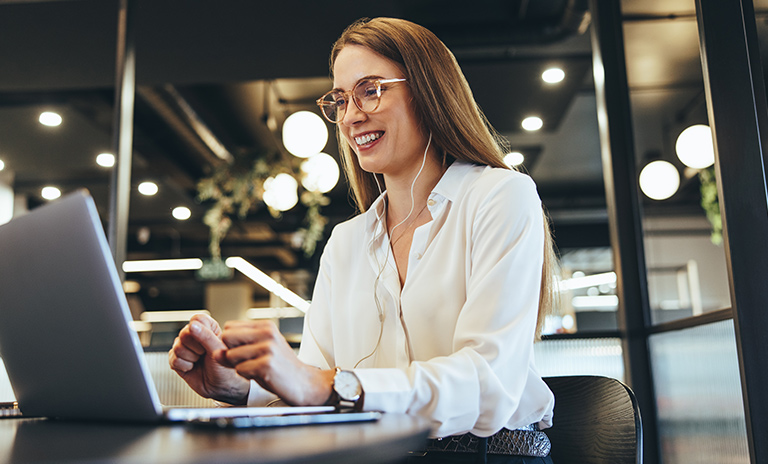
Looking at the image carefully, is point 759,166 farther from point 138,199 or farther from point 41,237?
point 138,199

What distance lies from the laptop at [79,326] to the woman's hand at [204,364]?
18 cm

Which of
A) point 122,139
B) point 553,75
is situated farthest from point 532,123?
point 122,139

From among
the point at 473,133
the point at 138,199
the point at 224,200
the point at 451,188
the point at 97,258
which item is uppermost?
the point at 138,199

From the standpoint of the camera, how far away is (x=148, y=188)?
25.5 ft

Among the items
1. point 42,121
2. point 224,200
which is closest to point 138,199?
point 224,200

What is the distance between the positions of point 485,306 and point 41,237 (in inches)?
26.1

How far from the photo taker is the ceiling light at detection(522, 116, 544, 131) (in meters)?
5.49

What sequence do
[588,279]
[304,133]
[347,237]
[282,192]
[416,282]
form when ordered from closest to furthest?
1. [416,282]
2. [347,237]
3. [304,133]
4. [282,192]
5. [588,279]

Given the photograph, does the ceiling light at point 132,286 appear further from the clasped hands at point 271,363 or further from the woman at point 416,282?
the clasped hands at point 271,363

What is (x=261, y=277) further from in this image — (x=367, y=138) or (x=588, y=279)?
(x=367, y=138)

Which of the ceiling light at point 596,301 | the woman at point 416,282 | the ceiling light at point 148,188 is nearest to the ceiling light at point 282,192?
the ceiling light at point 148,188

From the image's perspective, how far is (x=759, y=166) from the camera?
1651 mm

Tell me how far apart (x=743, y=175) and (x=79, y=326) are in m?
1.55

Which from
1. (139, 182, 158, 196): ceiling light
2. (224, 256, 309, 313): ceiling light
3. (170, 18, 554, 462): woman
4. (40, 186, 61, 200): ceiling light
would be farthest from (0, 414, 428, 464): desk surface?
(224, 256, 309, 313): ceiling light
